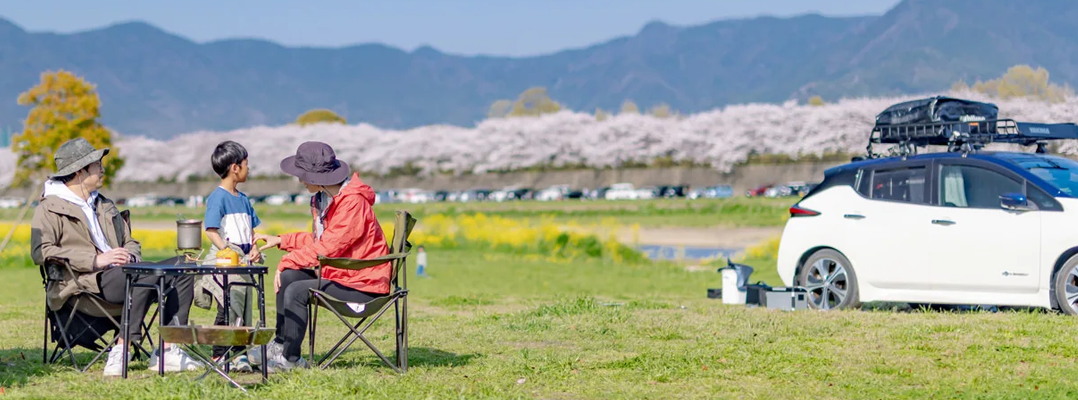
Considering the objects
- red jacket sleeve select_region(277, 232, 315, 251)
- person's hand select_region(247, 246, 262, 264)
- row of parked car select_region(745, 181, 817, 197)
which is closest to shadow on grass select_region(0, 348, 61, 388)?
person's hand select_region(247, 246, 262, 264)

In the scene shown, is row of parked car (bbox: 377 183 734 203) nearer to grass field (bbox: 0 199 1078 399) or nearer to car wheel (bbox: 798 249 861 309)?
car wheel (bbox: 798 249 861 309)

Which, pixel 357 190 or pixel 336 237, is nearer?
pixel 336 237

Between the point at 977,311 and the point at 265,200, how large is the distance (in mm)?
80697

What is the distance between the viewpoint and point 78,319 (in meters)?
7.73

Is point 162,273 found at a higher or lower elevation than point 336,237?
lower

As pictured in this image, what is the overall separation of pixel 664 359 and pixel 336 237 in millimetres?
2179

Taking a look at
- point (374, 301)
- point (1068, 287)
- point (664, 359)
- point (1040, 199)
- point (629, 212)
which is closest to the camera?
point (374, 301)

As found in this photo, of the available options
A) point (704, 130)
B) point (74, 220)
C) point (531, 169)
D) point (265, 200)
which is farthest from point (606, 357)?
point (265, 200)

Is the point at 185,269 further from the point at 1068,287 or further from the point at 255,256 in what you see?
the point at 1068,287

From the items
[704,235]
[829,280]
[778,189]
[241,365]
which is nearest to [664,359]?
[241,365]

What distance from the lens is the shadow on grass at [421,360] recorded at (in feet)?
25.1

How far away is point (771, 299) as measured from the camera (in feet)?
37.9

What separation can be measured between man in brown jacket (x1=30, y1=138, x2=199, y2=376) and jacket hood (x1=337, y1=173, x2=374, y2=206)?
3.70ft

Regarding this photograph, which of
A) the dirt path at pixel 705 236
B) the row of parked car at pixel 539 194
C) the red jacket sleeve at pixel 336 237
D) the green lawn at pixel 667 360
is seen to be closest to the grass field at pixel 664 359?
the green lawn at pixel 667 360
